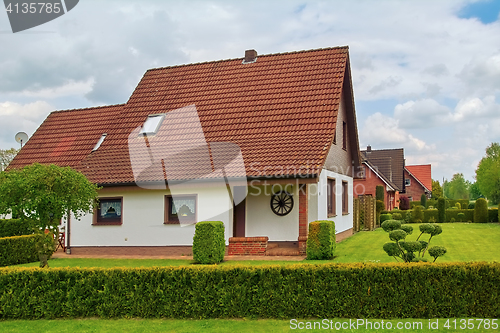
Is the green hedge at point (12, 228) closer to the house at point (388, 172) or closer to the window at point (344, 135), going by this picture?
the window at point (344, 135)

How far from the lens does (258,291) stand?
341 inches

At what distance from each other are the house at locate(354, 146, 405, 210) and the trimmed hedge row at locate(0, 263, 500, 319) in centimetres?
3116

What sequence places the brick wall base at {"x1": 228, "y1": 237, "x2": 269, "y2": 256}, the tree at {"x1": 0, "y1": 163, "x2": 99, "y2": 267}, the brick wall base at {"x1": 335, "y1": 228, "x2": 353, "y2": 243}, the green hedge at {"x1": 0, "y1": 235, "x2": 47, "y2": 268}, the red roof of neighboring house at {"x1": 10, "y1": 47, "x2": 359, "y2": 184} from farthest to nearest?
the brick wall base at {"x1": 335, "y1": 228, "x2": 353, "y2": 243} < the red roof of neighboring house at {"x1": 10, "y1": 47, "x2": 359, "y2": 184} < the green hedge at {"x1": 0, "y1": 235, "x2": 47, "y2": 268} < the brick wall base at {"x1": 228, "y1": 237, "x2": 269, "y2": 256} < the tree at {"x1": 0, "y1": 163, "x2": 99, "y2": 267}

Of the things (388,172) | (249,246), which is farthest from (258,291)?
(388,172)

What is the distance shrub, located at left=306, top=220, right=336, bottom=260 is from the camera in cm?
1396

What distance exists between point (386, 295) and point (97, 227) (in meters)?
12.4

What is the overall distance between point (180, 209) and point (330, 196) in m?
6.04

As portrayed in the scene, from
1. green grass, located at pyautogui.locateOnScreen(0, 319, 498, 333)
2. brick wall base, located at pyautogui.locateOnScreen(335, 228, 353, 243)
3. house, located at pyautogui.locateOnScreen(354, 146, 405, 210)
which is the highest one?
house, located at pyautogui.locateOnScreen(354, 146, 405, 210)

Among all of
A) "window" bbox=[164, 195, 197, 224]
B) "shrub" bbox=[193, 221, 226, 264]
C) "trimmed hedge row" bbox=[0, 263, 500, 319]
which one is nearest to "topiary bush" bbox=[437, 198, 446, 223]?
"window" bbox=[164, 195, 197, 224]

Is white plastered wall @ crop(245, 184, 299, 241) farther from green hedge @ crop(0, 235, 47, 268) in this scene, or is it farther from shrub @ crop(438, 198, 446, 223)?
shrub @ crop(438, 198, 446, 223)

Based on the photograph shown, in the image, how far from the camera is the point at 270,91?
19266 millimetres

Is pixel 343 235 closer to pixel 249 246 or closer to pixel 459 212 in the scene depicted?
pixel 249 246

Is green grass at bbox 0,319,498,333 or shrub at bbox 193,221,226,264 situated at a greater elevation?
shrub at bbox 193,221,226,264

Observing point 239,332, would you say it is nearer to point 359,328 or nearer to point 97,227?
point 359,328
